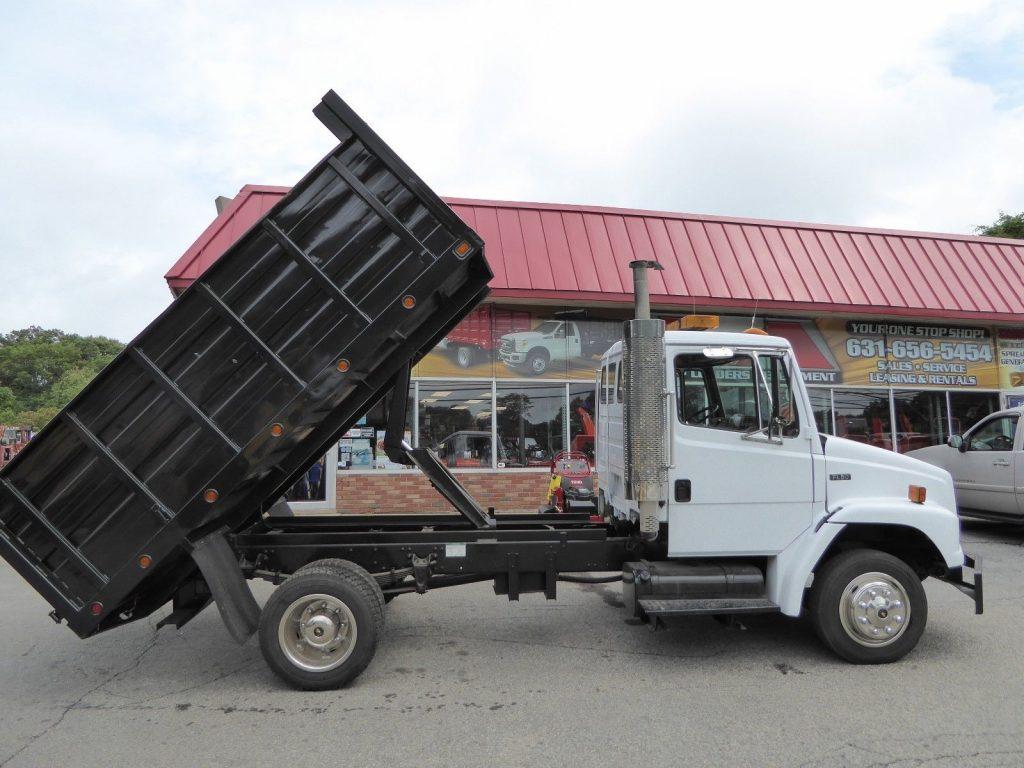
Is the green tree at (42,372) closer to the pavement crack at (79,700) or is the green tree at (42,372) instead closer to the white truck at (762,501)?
the pavement crack at (79,700)

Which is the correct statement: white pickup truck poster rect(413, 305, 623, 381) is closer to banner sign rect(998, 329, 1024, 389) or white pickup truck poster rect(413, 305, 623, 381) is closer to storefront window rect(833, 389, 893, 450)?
storefront window rect(833, 389, 893, 450)

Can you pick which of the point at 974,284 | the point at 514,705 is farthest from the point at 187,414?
the point at 974,284

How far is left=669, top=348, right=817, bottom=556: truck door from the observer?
492cm

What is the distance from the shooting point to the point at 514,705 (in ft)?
14.0

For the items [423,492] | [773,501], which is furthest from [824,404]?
[773,501]

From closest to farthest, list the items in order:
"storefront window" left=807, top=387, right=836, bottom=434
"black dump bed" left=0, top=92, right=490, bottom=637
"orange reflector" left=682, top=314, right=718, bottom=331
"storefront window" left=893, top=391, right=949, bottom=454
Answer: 1. "black dump bed" left=0, top=92, right=490, bottom=637
2. "orange reflector" left=682, top=314, right=718, bottom=331
3. "storefront window" left=807, top=387, right=836, bottom=434
4. "storefront window" left=893, top=391, right=949, bottom=454

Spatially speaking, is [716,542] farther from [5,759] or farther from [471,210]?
[471,210]

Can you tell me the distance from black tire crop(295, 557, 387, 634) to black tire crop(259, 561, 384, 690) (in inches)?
3.1

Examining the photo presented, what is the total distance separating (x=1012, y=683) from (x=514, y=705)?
3286 mm

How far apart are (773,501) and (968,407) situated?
1297cm

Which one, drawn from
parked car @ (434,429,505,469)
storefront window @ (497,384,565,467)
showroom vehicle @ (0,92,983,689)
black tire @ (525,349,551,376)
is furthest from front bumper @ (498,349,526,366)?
showroom vehicle @ (0,92,983,689)

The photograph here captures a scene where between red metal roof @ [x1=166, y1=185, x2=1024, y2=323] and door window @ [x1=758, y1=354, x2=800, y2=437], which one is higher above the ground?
red metal roof @ [x1=166, y1=185, x2=1024, y2=323]

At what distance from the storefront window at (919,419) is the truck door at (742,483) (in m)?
11.4

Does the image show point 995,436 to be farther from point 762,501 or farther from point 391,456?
point 391,456
